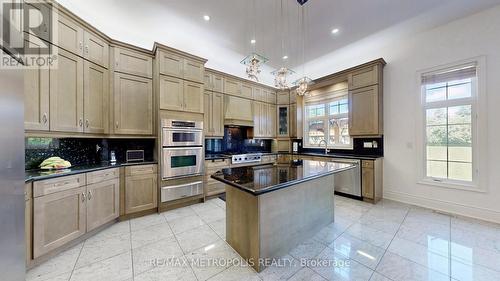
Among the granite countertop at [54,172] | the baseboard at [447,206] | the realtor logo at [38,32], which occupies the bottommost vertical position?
the baseboard at [447,206]

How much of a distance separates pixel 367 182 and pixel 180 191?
12.0ft

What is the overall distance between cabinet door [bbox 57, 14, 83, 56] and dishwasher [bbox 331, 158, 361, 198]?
4.79 metres

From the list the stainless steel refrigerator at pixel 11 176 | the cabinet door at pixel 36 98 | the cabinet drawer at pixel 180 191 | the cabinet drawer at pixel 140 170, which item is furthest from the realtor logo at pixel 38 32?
the cabinet drawer at pixel 180 191

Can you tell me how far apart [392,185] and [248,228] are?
139 inches

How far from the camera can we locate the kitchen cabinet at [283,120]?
5445 mm

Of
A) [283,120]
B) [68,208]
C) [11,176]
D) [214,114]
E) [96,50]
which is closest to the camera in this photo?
[11,176]

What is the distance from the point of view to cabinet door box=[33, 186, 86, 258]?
180 cm

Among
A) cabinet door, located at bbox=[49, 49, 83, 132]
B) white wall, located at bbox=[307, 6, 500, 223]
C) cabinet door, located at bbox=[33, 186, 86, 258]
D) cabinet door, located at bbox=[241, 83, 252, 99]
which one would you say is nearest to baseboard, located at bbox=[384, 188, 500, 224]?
white wall, located at bbox=[307, 6, 500, 223]

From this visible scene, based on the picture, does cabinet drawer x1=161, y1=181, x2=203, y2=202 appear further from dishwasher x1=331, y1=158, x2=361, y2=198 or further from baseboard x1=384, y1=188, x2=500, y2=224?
baseboard x1=384, y1=188, x2=500, y2=224

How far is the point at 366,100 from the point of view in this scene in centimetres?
378

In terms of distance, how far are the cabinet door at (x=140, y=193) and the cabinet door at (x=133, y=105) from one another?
2.59 ft

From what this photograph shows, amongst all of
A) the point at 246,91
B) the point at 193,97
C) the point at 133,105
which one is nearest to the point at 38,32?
the point at 133,105

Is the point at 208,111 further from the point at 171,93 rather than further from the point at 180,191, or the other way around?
the point at 180,191

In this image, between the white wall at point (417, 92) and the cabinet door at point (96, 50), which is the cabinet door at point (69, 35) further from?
the white wall at point (417, 92)
